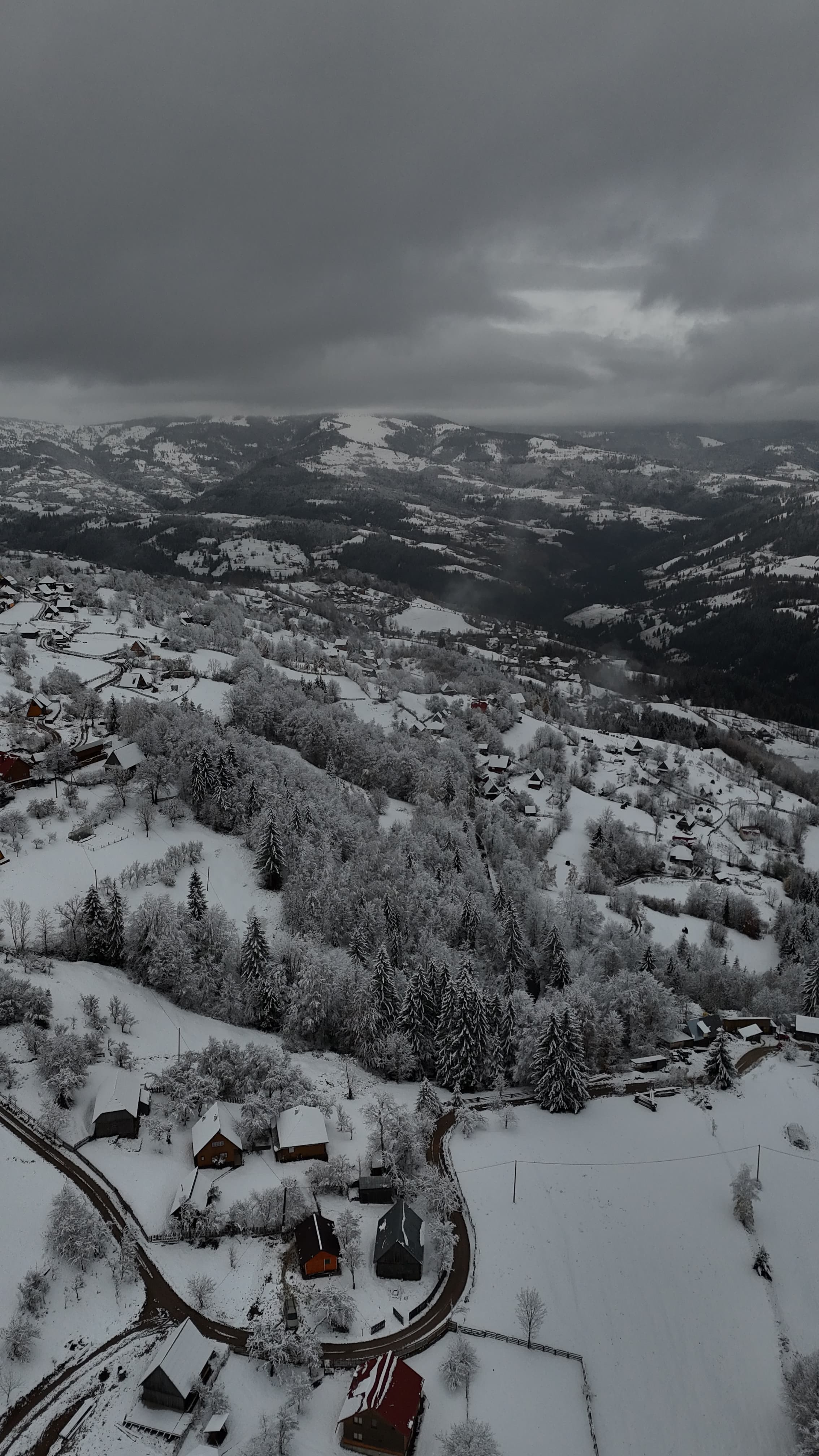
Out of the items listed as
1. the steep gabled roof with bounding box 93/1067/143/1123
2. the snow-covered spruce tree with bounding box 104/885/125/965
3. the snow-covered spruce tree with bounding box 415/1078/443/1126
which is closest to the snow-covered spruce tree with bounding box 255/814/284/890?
the snow-covered spruce tree with bounding box 104/885/125/965

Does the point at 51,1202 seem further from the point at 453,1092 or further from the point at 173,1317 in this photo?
the point at 453,1092

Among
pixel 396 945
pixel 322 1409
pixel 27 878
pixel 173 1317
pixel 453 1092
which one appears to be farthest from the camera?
pixel 396 945

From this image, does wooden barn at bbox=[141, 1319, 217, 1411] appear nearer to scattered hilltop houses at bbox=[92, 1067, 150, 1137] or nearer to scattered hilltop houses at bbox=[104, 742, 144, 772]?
scattered hilltop houses at bbox=[92, 1067, 150, 1137]

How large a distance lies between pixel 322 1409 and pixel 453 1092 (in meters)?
26.9

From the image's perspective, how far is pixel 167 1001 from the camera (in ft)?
190

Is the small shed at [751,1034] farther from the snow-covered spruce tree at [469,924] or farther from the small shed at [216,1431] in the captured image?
the small shed at [216,1431]

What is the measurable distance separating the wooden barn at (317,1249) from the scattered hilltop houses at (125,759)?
58.8 m

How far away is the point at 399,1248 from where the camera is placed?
38.1 m

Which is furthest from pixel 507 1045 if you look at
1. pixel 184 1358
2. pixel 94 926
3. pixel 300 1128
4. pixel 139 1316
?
pixel 94 926

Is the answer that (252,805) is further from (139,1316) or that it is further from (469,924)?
(139,1316)

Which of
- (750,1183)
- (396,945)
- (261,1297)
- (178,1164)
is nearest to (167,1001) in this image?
(178,1164)

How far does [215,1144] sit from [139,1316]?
9.72 m

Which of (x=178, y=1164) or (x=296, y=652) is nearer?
(x=178, y=1164)

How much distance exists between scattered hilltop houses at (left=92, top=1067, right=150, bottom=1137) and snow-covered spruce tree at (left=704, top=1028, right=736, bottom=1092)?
1806 inches
